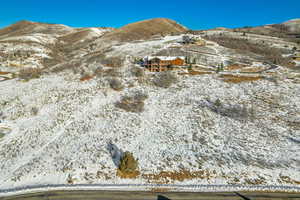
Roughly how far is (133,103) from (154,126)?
688 cm

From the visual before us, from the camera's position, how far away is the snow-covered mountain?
1588 centimetres

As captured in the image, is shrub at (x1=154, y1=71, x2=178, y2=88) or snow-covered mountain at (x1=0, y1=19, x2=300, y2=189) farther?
shrub at (x1=154, y1=71, x2=178, y2=88)

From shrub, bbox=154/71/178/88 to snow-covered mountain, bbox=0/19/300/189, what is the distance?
0.23m

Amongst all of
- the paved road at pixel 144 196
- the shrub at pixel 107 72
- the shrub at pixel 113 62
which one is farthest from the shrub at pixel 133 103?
the shrub at pixel 113 62

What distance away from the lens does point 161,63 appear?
3972 cm

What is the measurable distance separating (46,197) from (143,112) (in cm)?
1579

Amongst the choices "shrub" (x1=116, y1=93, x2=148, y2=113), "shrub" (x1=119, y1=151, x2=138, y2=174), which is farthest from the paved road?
"shrub" (x1=116, y1=93, x2=148, y2=113)

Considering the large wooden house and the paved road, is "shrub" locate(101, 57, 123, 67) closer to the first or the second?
the large wooden house

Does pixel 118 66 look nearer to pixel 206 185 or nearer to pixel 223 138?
pixel 223 138

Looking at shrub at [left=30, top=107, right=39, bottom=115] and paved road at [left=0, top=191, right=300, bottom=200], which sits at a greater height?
shrub at [left=30, top=107, right=39, bottom=115]

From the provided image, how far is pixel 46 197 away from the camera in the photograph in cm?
1338

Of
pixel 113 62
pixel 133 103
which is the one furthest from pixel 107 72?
pixel 133 103

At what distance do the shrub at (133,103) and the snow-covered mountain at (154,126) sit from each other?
0.18 meters

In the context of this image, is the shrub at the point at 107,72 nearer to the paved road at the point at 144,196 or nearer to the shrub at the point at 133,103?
the shrub at the point at 133,103
